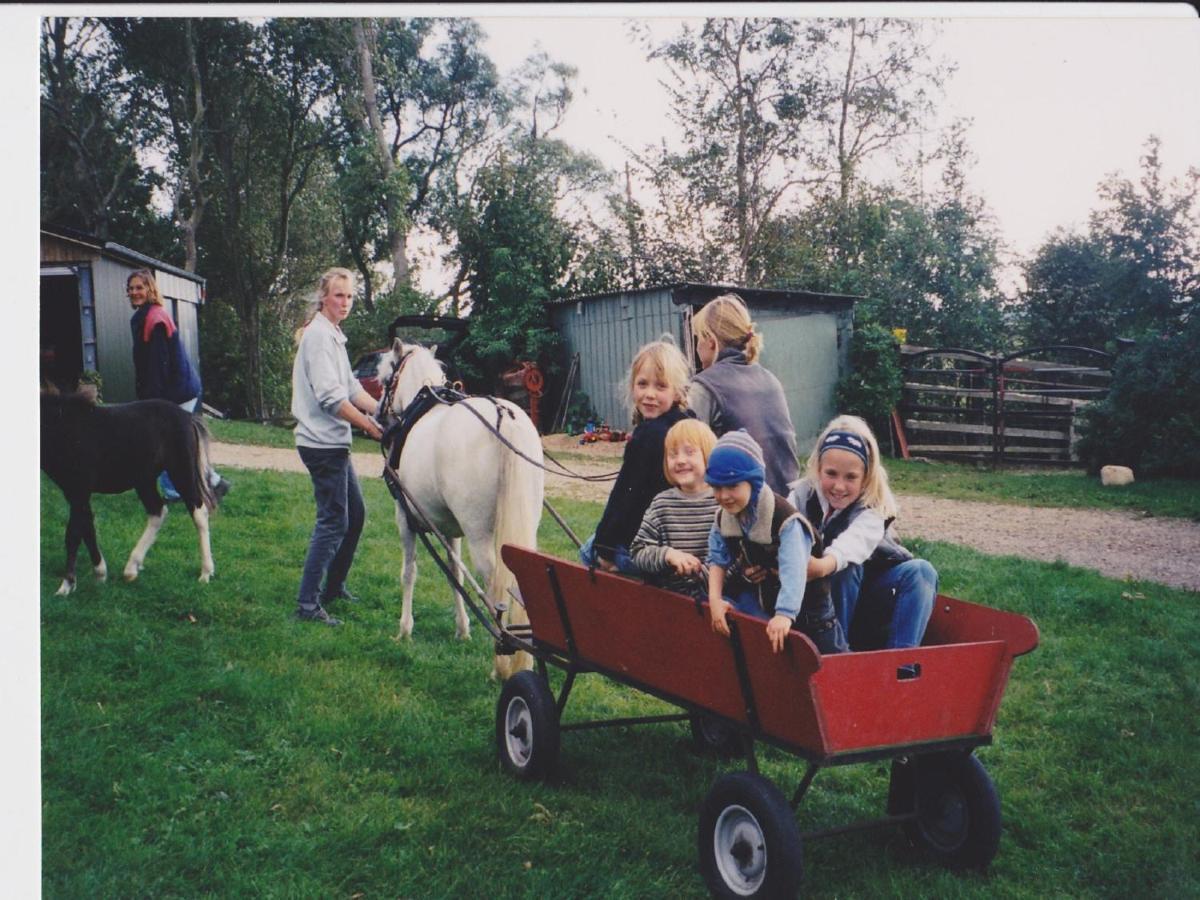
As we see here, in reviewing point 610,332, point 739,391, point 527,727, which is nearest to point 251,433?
point 527,727

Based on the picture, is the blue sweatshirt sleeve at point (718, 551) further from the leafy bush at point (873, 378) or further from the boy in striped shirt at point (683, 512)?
the leafy bush at point (873, 378)

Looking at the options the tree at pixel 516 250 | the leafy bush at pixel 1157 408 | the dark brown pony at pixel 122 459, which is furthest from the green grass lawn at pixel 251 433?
the leafy bush at pixel 1157 408

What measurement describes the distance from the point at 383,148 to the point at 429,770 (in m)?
3.14

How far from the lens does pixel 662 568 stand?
262 cm

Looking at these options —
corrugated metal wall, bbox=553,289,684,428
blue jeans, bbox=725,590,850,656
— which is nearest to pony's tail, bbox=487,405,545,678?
blue jeans, bbox=725,590,850,656

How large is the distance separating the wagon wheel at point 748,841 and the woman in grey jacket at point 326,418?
2801 mm

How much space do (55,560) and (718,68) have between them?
3.81 m

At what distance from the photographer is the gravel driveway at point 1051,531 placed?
543 cm

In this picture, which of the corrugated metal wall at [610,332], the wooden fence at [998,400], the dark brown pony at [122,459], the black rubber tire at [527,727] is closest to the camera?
the black rubber tire at [527,727]

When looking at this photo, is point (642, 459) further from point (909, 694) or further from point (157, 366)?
point (157, 366)

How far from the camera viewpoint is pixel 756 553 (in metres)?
2.33

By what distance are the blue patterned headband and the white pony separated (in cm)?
169

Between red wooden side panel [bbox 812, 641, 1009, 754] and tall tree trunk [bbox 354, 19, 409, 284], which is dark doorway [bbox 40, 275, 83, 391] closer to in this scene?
tall tree trunk [bbox 354, 19, 409, 284]

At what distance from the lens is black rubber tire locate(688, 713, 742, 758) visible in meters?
3.37
